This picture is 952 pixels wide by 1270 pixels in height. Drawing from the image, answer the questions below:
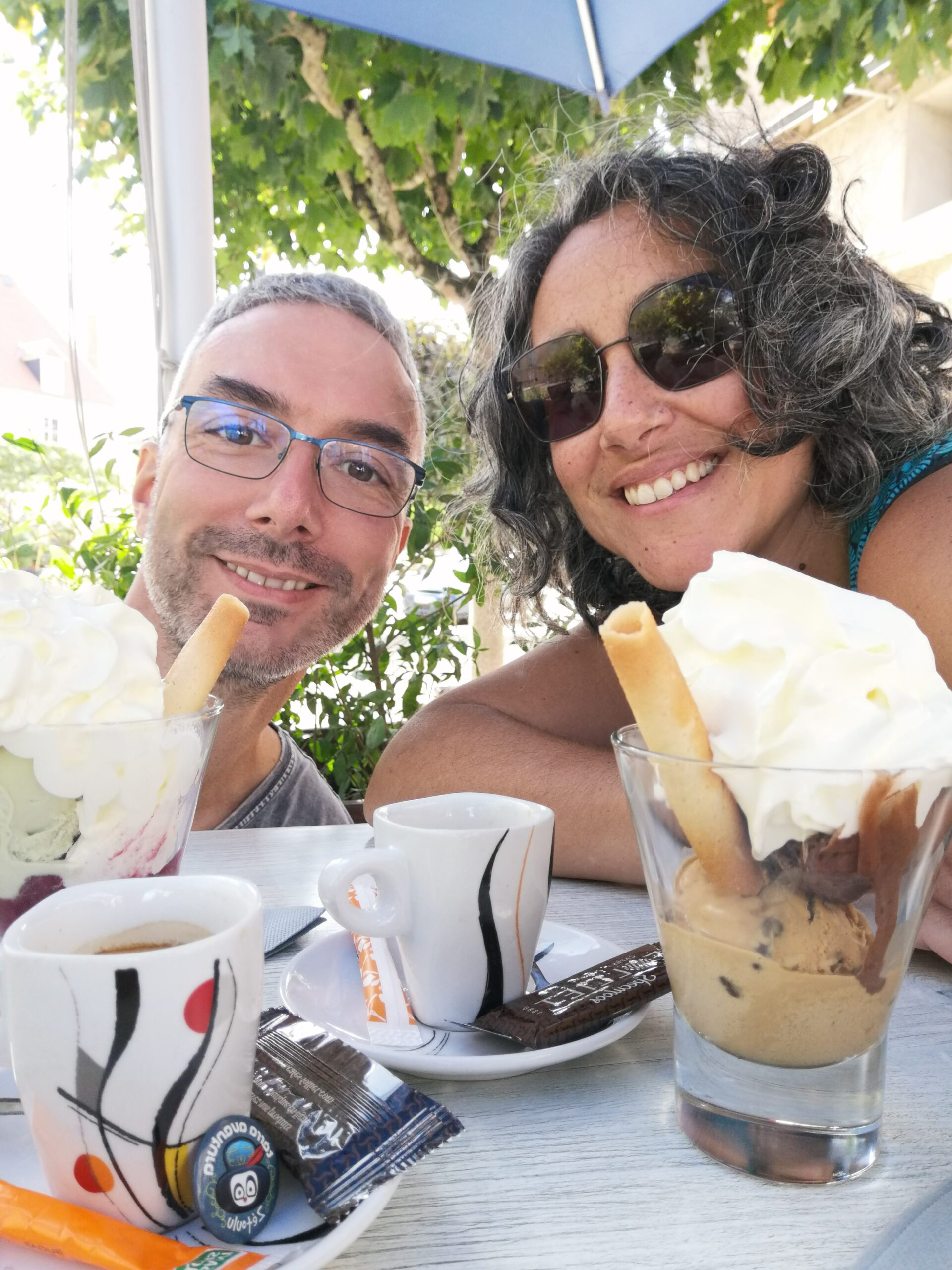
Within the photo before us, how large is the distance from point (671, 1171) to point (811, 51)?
12.6 ft

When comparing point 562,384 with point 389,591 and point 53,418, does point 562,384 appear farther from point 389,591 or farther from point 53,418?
point 53,418

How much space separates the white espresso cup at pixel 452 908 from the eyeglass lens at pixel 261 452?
3.92 ft

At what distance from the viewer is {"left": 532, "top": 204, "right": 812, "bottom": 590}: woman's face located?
1741 millimetres

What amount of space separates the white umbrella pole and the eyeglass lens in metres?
0.38

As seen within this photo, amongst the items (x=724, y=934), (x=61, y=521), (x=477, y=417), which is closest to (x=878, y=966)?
(x=724, y=934)

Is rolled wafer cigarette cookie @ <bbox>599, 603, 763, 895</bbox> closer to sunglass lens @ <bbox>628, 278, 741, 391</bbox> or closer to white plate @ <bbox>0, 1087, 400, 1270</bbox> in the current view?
white plate @ <bbox>0, 1087, 400, 1270</bbox>

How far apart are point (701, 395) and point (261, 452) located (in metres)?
0.91

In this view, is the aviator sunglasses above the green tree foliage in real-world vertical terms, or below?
below

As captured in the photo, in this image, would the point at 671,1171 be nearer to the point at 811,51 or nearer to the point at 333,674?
the point at 333,674

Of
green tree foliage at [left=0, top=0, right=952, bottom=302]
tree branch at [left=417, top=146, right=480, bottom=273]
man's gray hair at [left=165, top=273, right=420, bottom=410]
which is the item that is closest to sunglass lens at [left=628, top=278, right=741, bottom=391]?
man's gray hair at [left=165, top=273, right=420, bottom=410]

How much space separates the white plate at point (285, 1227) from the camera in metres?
0.54

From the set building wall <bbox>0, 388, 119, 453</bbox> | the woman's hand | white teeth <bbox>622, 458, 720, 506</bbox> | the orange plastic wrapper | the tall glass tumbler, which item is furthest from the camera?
building wall <bbox>0, 388, 119, 453</bbox>

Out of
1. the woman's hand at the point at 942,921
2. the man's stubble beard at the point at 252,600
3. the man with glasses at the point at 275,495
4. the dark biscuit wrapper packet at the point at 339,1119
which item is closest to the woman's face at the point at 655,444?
the man with glasses at the point at 275,495

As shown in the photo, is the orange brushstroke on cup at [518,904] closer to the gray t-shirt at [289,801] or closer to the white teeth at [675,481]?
the white teeth at [675,481]
